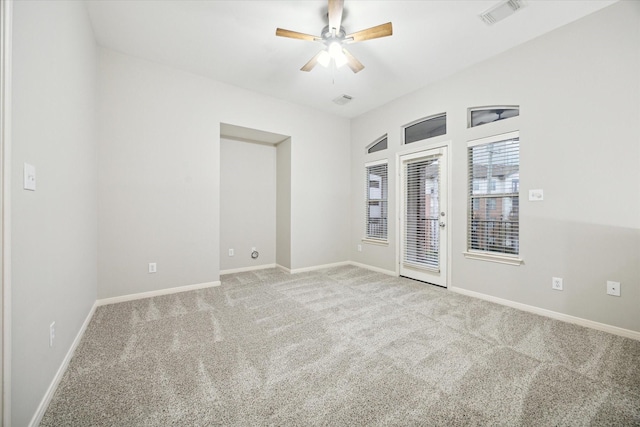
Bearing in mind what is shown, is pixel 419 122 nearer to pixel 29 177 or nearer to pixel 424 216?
pixel 424 216

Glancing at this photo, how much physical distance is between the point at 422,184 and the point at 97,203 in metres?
4.35

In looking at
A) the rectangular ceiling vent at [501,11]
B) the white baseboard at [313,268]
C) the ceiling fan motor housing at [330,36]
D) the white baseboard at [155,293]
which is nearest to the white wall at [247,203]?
the white baseboard at [313,268]

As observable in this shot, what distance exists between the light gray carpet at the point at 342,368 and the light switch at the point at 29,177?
1240 mm

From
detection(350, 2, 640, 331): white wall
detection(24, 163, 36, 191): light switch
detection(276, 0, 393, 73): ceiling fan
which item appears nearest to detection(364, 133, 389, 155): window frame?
detection(350, 2, 640, 331): white wall

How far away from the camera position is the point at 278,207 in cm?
507

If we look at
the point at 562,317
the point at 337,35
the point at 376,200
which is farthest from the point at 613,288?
the point at 337,35

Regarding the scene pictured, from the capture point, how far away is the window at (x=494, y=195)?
9.96ft

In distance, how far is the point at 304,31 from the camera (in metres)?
2.76

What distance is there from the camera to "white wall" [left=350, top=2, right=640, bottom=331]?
7.56ft

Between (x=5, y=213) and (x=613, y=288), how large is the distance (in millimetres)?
4275

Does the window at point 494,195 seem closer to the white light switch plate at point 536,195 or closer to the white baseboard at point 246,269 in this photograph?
the white light switch plate at point 536,195

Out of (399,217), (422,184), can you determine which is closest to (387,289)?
(399,217)

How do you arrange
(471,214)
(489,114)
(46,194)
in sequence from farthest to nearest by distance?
1. (471,214)
2. (489,114)
3. (46,194)

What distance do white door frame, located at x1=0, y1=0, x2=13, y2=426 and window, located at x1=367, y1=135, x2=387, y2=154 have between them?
4.46 meters
